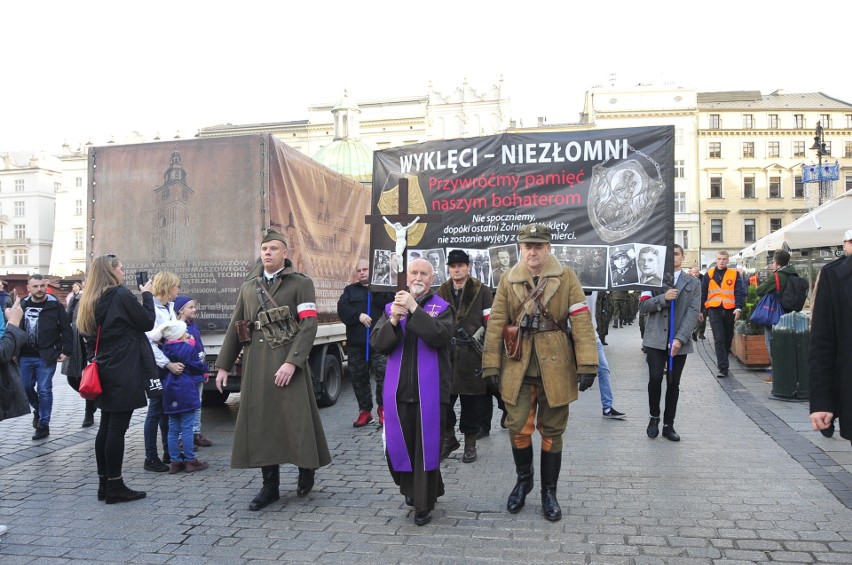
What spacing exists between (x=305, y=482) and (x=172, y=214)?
4356 millimetres

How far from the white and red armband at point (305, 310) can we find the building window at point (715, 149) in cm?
6819

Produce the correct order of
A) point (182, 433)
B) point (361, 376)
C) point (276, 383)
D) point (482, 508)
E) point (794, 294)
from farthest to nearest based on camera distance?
point (794, 294), point (361, 376), point (182, 433), point (276, 383), point (482, 508)

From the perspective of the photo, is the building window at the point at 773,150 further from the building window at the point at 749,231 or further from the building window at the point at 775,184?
the building window at the point at 749,231

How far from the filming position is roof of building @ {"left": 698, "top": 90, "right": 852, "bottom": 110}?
219ft

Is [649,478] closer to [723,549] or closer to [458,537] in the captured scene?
[723,549]

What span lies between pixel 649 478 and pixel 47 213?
93861mm

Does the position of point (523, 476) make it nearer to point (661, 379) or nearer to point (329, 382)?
point (661, 379)

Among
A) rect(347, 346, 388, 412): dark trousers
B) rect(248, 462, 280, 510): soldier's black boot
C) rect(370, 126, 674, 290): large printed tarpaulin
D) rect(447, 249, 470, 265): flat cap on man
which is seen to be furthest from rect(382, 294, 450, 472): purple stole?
rect(347, 346, 388, 412): dark trousers

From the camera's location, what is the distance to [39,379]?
830 centimetres

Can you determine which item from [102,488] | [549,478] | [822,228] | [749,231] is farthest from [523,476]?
[749,231]

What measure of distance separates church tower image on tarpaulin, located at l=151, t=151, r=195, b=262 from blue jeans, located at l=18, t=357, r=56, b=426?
1858 millimetres

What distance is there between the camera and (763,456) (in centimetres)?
624

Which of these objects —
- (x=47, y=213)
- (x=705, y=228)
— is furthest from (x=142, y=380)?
(x=47, y=213)

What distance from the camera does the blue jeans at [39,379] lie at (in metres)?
8.16
